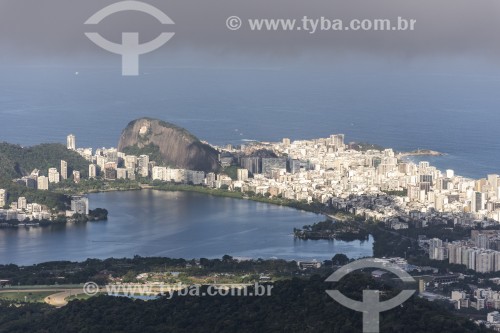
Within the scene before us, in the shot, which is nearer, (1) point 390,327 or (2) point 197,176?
(1) point 390,327

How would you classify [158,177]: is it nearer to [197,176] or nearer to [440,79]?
[197,176]

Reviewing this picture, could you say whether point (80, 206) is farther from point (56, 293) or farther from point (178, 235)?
point (56, 293)

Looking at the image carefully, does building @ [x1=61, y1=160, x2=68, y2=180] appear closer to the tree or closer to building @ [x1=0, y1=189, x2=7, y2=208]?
building @ [x1=0, y1=189, x2=7, y2=208]

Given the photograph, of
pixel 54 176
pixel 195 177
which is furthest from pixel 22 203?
pixel 195 177

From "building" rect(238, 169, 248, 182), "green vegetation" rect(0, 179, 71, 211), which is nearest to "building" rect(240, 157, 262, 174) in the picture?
"building" rect(238, 169, 248, 182)

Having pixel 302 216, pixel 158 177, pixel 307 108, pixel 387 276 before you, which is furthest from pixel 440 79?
pixel 387 276

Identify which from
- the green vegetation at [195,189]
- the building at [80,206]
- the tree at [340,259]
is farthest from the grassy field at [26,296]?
the green vegetation at [195,189]

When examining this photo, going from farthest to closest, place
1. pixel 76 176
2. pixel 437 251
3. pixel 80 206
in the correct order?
pixel 76 176 → pixel 80 206 → pixel 437 251
